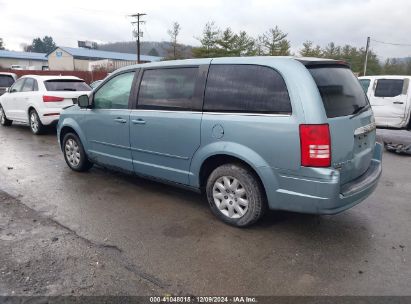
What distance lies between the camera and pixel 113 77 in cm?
495

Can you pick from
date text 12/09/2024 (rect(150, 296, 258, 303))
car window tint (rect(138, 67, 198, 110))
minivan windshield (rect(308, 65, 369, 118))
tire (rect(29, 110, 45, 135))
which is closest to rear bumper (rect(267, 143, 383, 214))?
minivan windshield (rect(308, 65, 369, 118))

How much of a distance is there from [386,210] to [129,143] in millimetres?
3391

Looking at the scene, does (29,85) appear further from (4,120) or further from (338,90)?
(338,90)

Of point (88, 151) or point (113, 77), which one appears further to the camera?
point (88, 151)

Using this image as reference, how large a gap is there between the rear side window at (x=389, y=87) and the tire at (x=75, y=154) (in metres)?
8.03

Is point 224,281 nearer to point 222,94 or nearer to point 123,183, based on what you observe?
point 222,94

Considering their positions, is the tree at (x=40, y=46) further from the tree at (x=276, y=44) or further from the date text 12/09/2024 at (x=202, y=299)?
the date text 12/09/2024 at (x=202, y=299)

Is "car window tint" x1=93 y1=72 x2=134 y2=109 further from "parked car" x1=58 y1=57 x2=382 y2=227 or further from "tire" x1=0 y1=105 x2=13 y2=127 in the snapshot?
"tire" x1=0 y1=105 x2=13 y2=127

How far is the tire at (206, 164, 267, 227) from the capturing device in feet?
11.4

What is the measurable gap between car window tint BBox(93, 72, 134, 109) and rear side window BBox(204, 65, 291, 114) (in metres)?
1.41

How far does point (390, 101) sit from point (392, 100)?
0.19 feet

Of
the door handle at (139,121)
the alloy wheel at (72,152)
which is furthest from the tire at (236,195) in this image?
the alloy wheel at (72,152)

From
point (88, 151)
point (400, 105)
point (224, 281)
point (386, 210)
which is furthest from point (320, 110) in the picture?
point (400, 105)

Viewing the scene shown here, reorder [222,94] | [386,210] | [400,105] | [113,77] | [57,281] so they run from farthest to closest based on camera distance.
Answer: [400,105] → [113,77] → [386,210] → [222,94] → [57,281]
